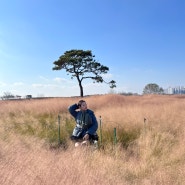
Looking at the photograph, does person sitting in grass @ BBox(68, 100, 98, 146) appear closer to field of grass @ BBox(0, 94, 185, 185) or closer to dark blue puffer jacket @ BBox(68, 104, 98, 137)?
dark blue puffer jacket @ BBox(68, 104, 98, 137)

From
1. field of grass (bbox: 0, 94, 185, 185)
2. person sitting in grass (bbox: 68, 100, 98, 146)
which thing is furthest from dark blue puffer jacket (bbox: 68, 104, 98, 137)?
field of grass (bbox: 0, 94, 185, 185)

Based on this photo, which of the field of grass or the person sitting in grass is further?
the person sitting in grass

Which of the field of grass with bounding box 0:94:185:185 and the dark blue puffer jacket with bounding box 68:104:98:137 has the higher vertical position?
the dark blue puffer jacket with bounding box 68:104:98:137

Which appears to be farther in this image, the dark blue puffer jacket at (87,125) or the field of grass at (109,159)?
the dark blue puffer jacket at (87,125)

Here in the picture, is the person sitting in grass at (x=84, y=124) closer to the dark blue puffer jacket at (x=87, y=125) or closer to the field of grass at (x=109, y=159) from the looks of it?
the dark blue puffer jacket at (x=87, y=125)

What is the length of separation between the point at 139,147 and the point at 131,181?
1.69 meters

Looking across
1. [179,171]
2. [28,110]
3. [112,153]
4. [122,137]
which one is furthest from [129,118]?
[28,110]

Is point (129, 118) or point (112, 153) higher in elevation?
point (129, 118)

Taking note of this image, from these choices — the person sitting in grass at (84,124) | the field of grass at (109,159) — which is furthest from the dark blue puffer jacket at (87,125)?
the field of grass at (109,159)

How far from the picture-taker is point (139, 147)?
15.2 feet

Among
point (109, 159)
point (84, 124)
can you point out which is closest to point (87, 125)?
point (84, 124)

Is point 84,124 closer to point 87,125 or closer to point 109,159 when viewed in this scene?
point 87,125

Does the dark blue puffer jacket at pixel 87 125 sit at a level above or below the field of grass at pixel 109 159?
above

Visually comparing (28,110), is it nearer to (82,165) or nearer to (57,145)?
(57,145)
